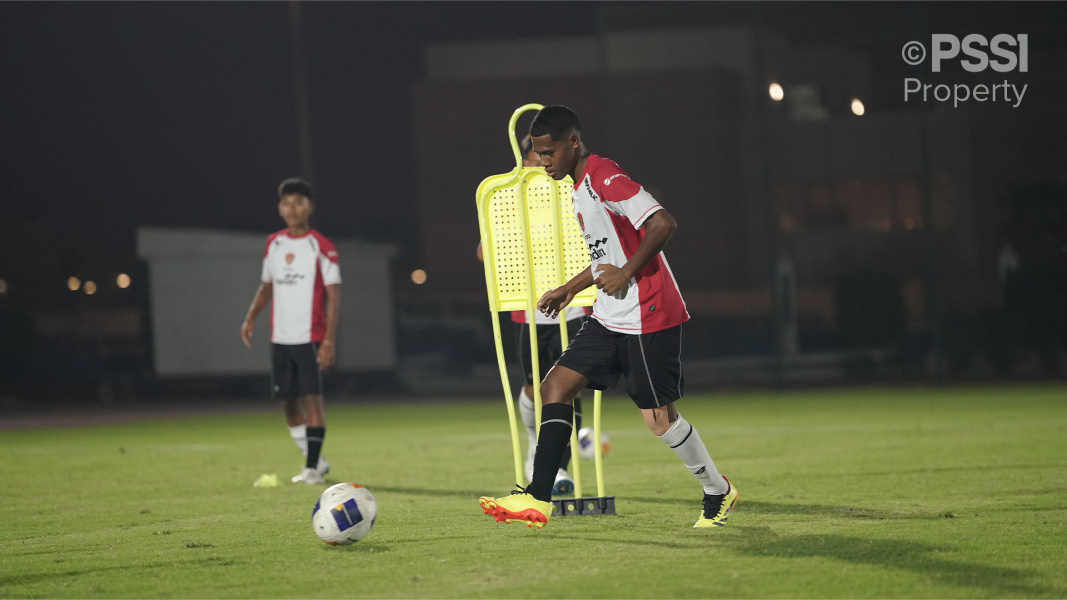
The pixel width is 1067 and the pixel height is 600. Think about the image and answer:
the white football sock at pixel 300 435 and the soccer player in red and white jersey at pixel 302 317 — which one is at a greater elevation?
the soccer player in red and white jersey at pixel 302 317

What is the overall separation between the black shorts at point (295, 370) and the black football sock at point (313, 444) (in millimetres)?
268

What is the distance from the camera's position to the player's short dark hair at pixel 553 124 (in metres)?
4.79

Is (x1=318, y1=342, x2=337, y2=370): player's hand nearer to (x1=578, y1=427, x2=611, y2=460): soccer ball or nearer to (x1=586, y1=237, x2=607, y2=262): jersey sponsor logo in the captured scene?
(x1=578, y1=427, x2=611, y2=460): soccer ball

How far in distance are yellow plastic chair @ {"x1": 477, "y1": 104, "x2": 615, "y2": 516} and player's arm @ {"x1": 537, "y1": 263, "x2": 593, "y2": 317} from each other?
59 centimetres

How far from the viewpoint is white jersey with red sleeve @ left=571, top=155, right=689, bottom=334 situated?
480 centimetres

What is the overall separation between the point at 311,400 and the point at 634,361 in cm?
357

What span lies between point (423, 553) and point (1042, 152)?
1533 centimetres

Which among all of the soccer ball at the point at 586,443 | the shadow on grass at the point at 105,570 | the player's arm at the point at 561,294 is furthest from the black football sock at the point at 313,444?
the player's arm at the point at 561,294

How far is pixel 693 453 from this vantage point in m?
5.04

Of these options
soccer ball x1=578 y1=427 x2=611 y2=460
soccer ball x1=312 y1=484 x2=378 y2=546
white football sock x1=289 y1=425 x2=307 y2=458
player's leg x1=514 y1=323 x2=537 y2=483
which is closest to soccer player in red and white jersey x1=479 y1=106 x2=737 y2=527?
soccer ball x1=312 y1=484 x2=378 y2=546

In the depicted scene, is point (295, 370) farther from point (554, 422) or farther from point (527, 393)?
point (554, 422)

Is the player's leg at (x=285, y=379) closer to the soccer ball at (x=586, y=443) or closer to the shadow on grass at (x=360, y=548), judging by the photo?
the soccer ball at (x=586, y=443)

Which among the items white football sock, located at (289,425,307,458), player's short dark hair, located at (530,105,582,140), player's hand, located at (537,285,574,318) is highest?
player's short dark hair, located at (530,105,582,140)

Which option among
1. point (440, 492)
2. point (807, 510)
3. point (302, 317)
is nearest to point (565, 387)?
point (807, 510)
